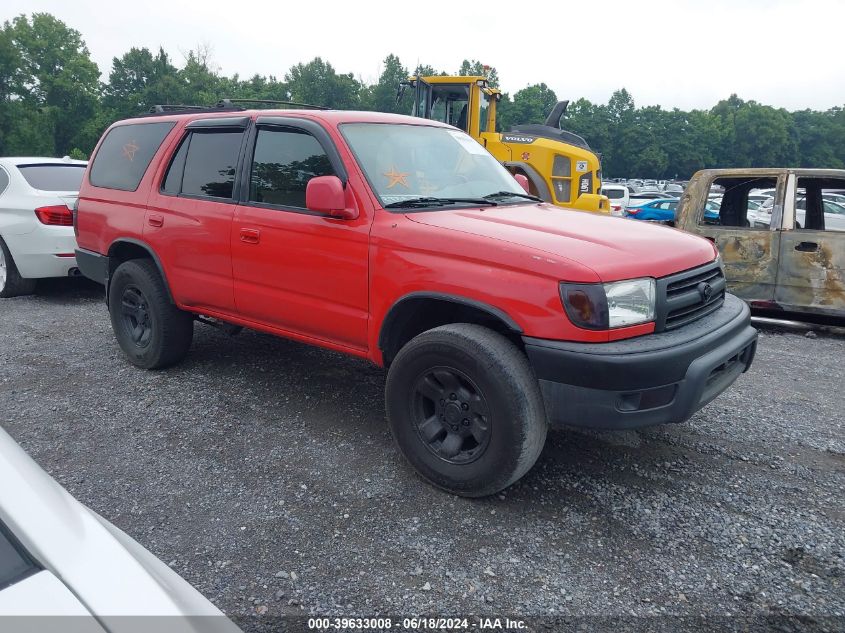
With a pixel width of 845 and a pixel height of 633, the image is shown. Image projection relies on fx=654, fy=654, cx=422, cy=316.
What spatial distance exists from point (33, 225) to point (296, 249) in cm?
468

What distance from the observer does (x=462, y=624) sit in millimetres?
2395

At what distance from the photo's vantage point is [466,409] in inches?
124

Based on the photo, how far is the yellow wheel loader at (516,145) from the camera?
442 inches

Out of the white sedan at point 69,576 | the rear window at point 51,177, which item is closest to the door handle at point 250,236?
the white sedan at point 69,576

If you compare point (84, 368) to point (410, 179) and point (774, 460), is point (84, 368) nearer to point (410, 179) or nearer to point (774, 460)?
point (410, 179)

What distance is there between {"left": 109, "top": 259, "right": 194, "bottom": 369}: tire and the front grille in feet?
11.2

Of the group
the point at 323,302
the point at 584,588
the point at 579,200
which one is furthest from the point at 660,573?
the point at 579,200

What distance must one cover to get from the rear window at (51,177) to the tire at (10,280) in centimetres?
75

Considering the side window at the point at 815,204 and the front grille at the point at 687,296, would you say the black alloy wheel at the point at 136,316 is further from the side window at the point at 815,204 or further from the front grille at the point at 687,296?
the side window at the point at 815,204

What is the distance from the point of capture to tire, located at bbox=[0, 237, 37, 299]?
23.9 ft

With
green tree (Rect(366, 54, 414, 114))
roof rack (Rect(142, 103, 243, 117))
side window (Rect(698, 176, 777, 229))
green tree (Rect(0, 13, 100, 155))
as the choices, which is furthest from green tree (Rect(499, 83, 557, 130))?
roof rack (Rect(142, 103, 243, 117))

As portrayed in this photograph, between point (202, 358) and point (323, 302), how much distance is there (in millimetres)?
2066

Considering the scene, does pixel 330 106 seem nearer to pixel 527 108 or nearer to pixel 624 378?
pixel 527 108

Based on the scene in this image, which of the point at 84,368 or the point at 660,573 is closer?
the point at 660,573
